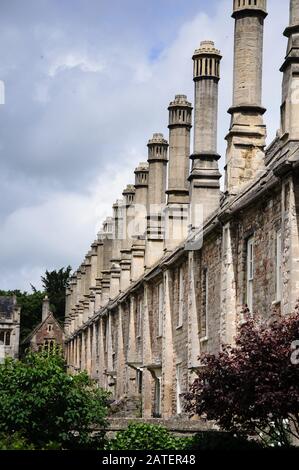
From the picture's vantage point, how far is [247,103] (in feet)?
90.5

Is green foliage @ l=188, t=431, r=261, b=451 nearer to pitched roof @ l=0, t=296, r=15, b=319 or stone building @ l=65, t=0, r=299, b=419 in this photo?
stone building @ l=65, t=0, r=299, b=419

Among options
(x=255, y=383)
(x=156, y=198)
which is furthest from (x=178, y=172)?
(x=255, y=383)

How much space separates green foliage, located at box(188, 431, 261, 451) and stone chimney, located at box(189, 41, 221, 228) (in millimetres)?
12368

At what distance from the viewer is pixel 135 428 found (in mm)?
20750

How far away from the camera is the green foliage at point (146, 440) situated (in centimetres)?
2027

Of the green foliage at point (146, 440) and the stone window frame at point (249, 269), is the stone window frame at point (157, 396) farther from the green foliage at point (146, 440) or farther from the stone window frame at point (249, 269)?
the green foliage at point (146, 440)

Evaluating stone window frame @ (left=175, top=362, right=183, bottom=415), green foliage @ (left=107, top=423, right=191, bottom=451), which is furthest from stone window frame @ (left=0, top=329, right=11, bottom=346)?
green foliage @ (left=107, top=423, right=191, bottom=451)

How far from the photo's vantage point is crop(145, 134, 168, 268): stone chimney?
41.8 meters

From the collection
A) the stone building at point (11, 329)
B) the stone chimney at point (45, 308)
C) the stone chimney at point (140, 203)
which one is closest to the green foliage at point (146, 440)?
the stone chimney at point (140, 203)

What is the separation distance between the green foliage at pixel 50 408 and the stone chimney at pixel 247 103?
23.9 feet

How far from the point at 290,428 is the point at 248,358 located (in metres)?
2.26

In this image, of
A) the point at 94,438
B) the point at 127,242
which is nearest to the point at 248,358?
the point at 94,438

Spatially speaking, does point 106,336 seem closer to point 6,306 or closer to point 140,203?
point 140,203

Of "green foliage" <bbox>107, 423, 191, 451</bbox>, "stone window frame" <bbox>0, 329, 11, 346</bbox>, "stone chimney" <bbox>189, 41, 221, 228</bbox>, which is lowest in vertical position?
"green foliage" <bbox>107, 423, 191, 451</bbox>
